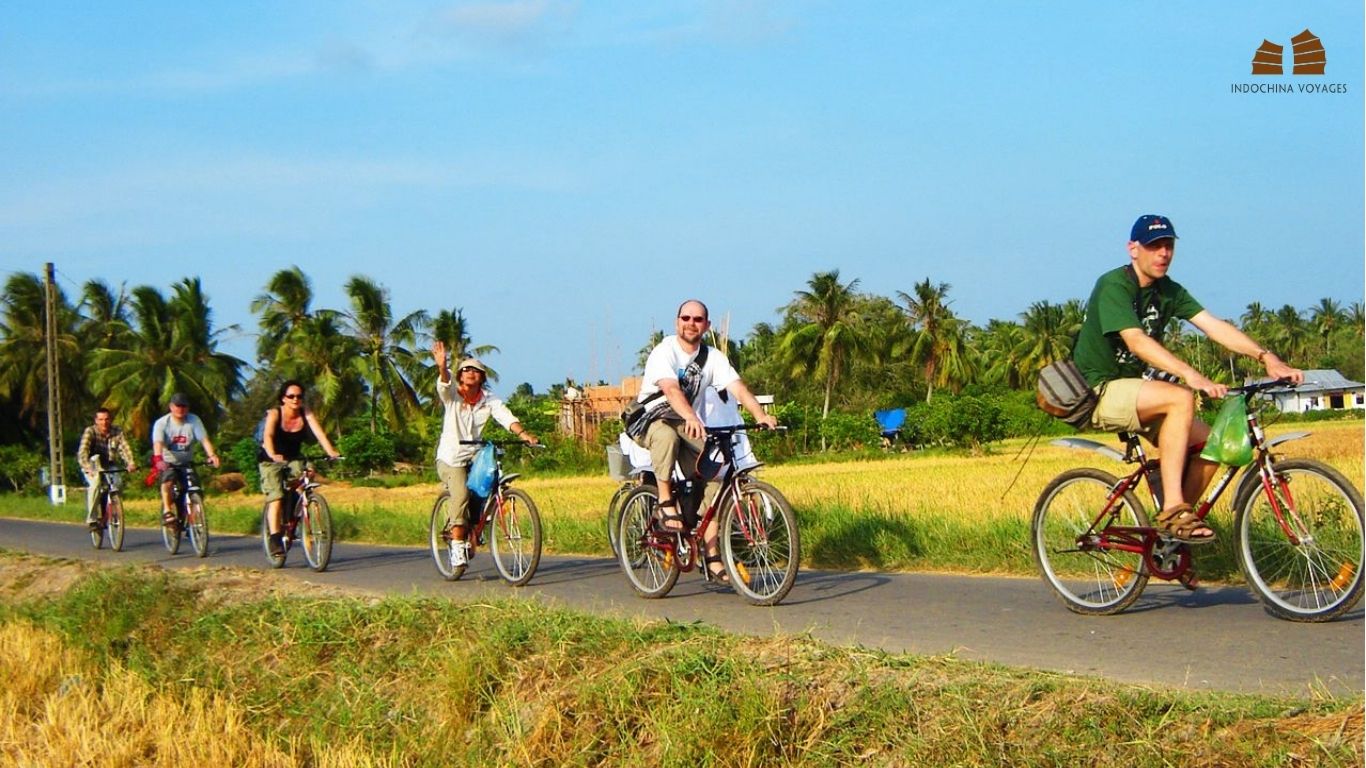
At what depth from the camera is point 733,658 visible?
5.29 m

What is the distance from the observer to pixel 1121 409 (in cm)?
646

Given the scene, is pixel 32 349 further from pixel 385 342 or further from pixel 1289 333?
pixel 1289 333

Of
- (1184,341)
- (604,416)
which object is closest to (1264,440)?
(604,416)

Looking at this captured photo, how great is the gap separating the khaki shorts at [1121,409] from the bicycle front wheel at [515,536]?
4.59 metres

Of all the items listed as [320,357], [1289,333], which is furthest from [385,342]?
[1289,333]

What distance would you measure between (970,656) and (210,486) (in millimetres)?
50796

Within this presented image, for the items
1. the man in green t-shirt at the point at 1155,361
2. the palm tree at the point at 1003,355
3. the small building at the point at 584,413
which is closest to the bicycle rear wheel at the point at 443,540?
the man in green t-shirt at the point at 1155,361

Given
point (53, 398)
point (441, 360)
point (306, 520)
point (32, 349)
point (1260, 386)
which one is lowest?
point (306, 520)

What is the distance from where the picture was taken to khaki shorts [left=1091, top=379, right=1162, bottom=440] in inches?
253

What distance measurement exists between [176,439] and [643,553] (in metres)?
8.04

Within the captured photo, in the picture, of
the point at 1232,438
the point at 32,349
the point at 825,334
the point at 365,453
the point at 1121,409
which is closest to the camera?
the point at 1232,438

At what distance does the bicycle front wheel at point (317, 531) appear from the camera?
39.1ft

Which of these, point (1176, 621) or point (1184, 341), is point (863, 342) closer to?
point (1184, 341)

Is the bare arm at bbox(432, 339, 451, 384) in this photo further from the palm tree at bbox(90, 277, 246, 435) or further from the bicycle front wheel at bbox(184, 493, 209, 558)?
the palm tree at bbox(90, 277, 246, 435)
